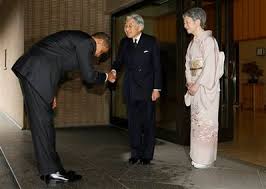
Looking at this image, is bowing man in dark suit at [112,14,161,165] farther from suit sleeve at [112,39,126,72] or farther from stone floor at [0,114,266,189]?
stone floor at [0,114,266,189]

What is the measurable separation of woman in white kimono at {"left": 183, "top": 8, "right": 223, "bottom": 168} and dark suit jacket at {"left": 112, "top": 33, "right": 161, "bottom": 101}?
0.33 meters

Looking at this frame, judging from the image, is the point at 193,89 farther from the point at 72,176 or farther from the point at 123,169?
the point at 72,176

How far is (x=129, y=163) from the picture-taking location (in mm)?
3742

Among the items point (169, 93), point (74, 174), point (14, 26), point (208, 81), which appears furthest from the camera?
point (14, 26)

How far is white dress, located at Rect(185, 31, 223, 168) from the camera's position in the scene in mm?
3398

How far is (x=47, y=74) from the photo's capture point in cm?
291

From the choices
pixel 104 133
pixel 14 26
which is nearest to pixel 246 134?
pixel 104 133

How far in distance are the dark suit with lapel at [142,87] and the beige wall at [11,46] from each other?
313 centimetres

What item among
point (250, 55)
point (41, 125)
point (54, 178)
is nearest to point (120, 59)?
point (41, 125)

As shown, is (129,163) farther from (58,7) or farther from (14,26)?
(14,26)

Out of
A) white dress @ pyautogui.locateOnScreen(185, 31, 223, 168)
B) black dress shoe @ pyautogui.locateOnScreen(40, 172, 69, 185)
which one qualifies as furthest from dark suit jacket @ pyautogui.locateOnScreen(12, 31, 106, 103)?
white dress @ pyautogui.locateOnScreen(185, 31, 223, 168)

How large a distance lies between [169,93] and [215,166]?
5.40 feet

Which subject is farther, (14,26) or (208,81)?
(14,26)

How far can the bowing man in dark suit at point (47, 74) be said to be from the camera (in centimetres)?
291
